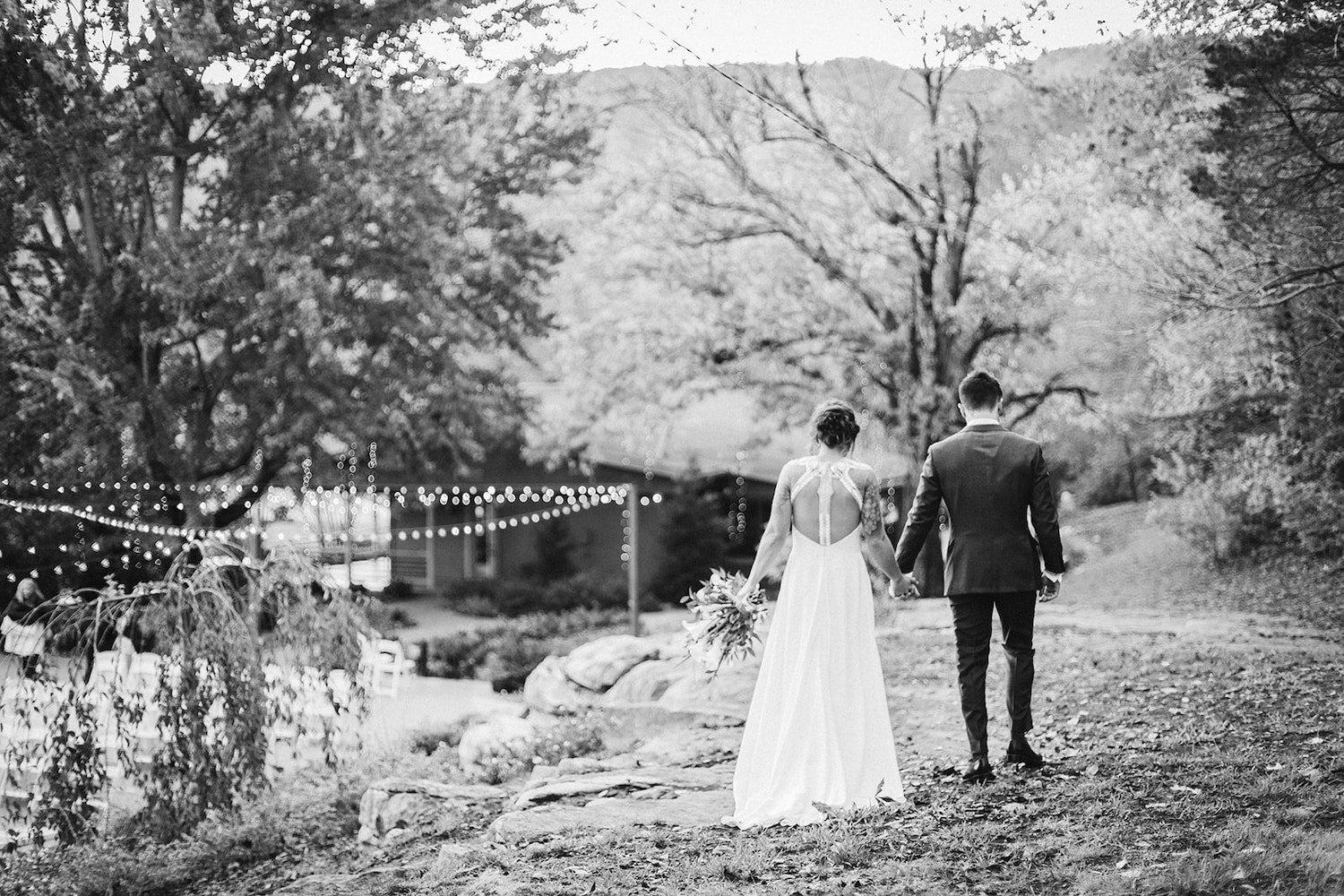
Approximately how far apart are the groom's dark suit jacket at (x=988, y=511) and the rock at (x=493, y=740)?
14.1 ft

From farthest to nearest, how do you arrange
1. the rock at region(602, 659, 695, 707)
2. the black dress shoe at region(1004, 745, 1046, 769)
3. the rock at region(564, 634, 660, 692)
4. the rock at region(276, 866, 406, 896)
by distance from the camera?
the rock at region(564, 634, 660, 692) → the rock at region(602, 659, 695, 707) → the black dress shoe at region(1004, 745, 1046, 769) → the rock at region(276, 866, 406, 896)

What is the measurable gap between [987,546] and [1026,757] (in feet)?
3.76

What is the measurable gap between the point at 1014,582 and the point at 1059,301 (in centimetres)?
1493

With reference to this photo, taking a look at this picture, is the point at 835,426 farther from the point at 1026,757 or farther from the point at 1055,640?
the point at 1055,640

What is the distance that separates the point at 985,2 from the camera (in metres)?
14.7

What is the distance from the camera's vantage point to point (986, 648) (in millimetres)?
5992

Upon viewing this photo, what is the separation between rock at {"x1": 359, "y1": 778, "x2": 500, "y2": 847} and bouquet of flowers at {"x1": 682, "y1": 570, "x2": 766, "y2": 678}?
69.2 inches

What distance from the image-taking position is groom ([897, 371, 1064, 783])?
5895 millimetres

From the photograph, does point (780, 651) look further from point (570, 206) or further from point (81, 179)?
point (570, 206)

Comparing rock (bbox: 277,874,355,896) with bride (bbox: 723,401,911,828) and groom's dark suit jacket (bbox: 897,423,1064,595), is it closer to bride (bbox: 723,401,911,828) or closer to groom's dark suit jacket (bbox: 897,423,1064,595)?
bride (bbox: 723,401,911,828)

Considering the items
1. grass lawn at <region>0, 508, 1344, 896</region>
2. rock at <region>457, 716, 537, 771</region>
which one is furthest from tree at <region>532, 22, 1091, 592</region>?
grass lawn at <region>0, 508, 1344, 896</region>

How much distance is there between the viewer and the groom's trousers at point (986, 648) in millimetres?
5934

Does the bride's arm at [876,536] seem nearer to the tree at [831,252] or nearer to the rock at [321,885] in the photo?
Result: the rock at [321,885]

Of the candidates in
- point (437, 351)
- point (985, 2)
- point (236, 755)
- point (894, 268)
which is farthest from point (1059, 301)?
point (236, 755)
